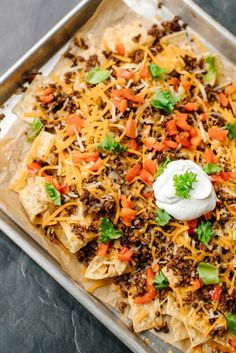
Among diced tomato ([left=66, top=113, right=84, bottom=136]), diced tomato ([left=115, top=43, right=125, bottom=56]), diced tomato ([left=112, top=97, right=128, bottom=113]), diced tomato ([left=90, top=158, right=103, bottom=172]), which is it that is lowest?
diced tomato ([left=90, top=158, right=103, bottom=172])

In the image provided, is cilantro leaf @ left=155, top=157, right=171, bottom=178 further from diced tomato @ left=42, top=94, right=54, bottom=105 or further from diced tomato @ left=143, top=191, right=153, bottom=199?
diced tomato @ left=42, top=94, right=54, bottom=105

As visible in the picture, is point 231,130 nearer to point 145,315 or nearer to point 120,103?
point 120,103

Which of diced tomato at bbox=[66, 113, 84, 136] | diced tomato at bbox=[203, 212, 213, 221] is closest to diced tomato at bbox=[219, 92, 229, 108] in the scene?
diced tomato at bbox=[203, 212, 213, 221]

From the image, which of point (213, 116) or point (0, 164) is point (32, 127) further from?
point (213, 116)

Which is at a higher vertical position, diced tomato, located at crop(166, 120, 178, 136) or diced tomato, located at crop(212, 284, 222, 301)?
diced tomato, located at crop(166, 120, 178, 136)

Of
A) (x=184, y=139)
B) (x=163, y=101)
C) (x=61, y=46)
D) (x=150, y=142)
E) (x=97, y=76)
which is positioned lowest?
(x=184, y=139)

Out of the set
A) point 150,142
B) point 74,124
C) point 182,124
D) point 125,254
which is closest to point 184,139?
point 182,124

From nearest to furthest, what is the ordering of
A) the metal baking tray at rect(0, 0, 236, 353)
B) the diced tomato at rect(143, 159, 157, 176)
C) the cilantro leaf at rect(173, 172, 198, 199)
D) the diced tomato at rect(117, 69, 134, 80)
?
the cilantro leaf at rect(173, 172, 198, 199) → the metal baking tray at rect(0, 0, 236, 353) → the diced tomato at rect(143, 159, 157, 176) → the diced tomato at rect(117, 69, 134, 80)
